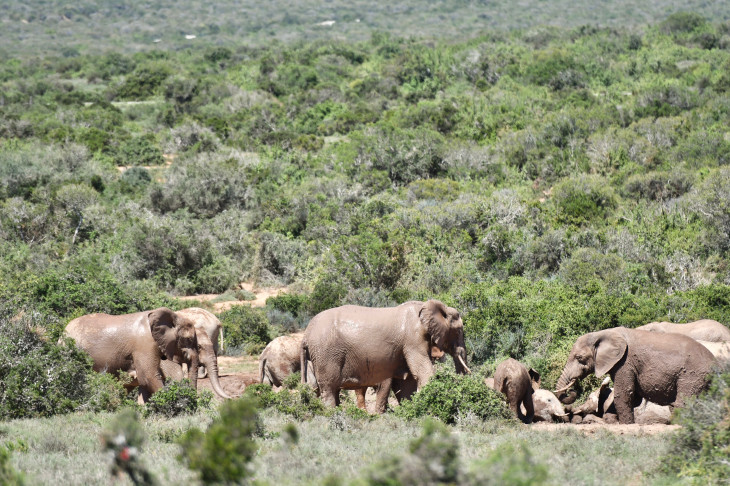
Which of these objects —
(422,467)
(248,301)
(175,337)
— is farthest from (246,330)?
(422,467)

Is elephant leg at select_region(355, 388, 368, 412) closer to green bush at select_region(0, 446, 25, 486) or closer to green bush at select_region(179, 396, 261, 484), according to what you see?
green bush at select_region(0, 446, 25, 486)

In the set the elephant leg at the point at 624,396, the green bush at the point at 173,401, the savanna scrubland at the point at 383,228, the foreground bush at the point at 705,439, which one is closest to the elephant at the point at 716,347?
the elephant leg at the point at 624,396

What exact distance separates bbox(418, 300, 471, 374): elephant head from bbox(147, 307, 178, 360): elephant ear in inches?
135

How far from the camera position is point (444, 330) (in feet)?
34.2

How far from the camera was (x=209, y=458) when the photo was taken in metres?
4.59

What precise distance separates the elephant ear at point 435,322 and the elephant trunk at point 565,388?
159 centimetres

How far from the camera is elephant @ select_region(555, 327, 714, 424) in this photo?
32.2 feet

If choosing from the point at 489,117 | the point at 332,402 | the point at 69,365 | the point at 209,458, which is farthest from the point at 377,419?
the point at 489,117

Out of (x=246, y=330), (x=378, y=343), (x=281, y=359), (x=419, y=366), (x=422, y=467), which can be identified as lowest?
(x=246, y=330)

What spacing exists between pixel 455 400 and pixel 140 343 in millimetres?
4392

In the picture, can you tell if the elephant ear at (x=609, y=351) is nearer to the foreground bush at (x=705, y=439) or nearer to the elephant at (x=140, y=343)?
the foreground bush at (x=705, y=439)

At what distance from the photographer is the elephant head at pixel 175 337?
37.1 ft

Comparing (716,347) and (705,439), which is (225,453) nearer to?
(705,439)

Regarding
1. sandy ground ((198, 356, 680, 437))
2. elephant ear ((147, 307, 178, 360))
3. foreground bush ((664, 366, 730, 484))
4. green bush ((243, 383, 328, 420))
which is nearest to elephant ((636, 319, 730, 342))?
sandy ground ((198, 356, 680, 437))
